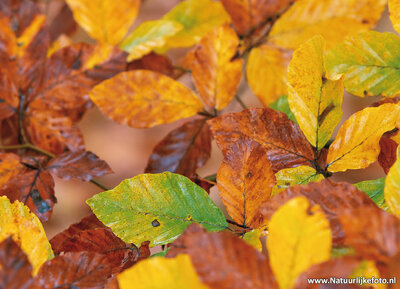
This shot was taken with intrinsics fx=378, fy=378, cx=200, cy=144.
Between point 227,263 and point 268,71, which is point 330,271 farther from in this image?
point 268,71

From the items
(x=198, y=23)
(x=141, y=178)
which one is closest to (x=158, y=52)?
(x=198, y=23)

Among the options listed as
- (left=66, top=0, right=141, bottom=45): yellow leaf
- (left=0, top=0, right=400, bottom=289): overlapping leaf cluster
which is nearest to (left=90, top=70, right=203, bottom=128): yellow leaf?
(left=0, top=0, right=400, bottom=289): overlapping leaf cluster

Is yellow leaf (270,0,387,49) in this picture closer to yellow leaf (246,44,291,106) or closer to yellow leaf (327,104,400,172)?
yellow leaf (246,44,291,106)

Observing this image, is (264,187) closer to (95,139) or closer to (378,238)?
(378,238)

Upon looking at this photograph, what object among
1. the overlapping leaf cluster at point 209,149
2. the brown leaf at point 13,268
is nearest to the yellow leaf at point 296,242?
the overlapping leaf cluster at point 209,149

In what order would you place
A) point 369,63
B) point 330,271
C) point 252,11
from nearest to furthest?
point 330,271
point 369,63
point 252,11

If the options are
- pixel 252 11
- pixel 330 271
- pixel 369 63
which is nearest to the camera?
pixel 330 271

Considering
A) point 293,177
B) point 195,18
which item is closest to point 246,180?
point 293,177
